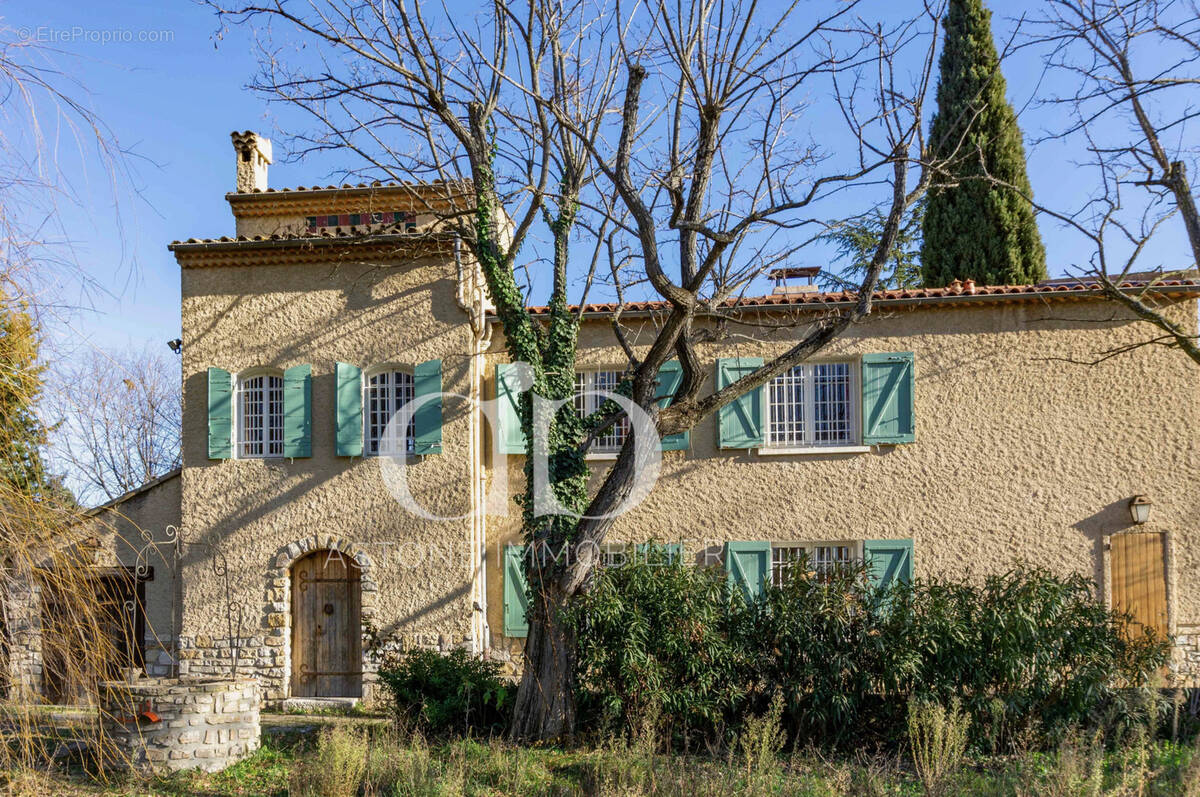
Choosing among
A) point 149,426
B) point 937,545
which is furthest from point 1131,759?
point 149,426

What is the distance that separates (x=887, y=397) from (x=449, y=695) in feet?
21.2

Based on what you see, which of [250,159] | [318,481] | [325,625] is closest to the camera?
[318,481]

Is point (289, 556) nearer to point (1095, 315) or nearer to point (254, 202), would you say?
point (254, 202)

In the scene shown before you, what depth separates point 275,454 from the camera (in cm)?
1184

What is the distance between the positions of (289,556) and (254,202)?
20.1 feet

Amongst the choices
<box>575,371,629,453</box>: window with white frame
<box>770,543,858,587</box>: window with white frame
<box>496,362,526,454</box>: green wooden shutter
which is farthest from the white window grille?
<box>496,362,526,454</box>: green wooden shutter

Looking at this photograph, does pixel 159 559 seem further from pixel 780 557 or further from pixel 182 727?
pixel 780 557

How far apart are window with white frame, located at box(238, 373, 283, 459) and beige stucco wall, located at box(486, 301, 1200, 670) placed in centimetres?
406

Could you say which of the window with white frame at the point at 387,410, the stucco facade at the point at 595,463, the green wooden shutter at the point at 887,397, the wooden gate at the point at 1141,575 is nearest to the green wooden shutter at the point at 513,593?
the stucco facade at the point at 595,463

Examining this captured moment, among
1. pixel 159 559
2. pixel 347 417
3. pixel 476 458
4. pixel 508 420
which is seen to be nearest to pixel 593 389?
pixel 508 420

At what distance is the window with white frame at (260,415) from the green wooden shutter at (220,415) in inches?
8.4

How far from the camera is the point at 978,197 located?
1766 cm

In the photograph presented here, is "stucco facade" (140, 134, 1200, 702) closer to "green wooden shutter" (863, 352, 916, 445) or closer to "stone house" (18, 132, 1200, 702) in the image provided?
"stone house" (18, 132, 1200, 702)

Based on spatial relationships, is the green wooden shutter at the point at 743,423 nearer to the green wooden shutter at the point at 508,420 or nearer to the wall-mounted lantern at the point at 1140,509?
the green wooden shutter at the point at 508,420
